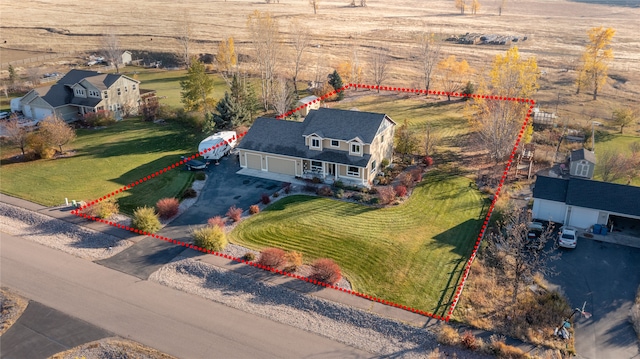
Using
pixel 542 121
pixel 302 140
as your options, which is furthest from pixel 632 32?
pixel 302 140

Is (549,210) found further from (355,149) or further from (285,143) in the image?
(285,143)

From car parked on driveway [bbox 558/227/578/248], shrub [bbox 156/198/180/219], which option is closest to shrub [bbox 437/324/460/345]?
car parked on driveway [bbox 558/227/578/248]

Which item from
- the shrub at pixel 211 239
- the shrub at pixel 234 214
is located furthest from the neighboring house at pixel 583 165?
the shrub at pixel 211 239

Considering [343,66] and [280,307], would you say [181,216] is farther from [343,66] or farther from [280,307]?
[343,66]

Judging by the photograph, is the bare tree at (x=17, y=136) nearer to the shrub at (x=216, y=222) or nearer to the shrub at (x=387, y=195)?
the shrub at (x=216, y=222)

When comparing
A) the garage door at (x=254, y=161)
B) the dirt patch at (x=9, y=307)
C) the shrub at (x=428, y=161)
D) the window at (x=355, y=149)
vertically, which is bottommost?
the dirt patch at (x=9, y=307)

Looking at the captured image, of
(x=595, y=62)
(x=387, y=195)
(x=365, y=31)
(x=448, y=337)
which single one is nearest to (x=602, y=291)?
(x=448, y=337)
